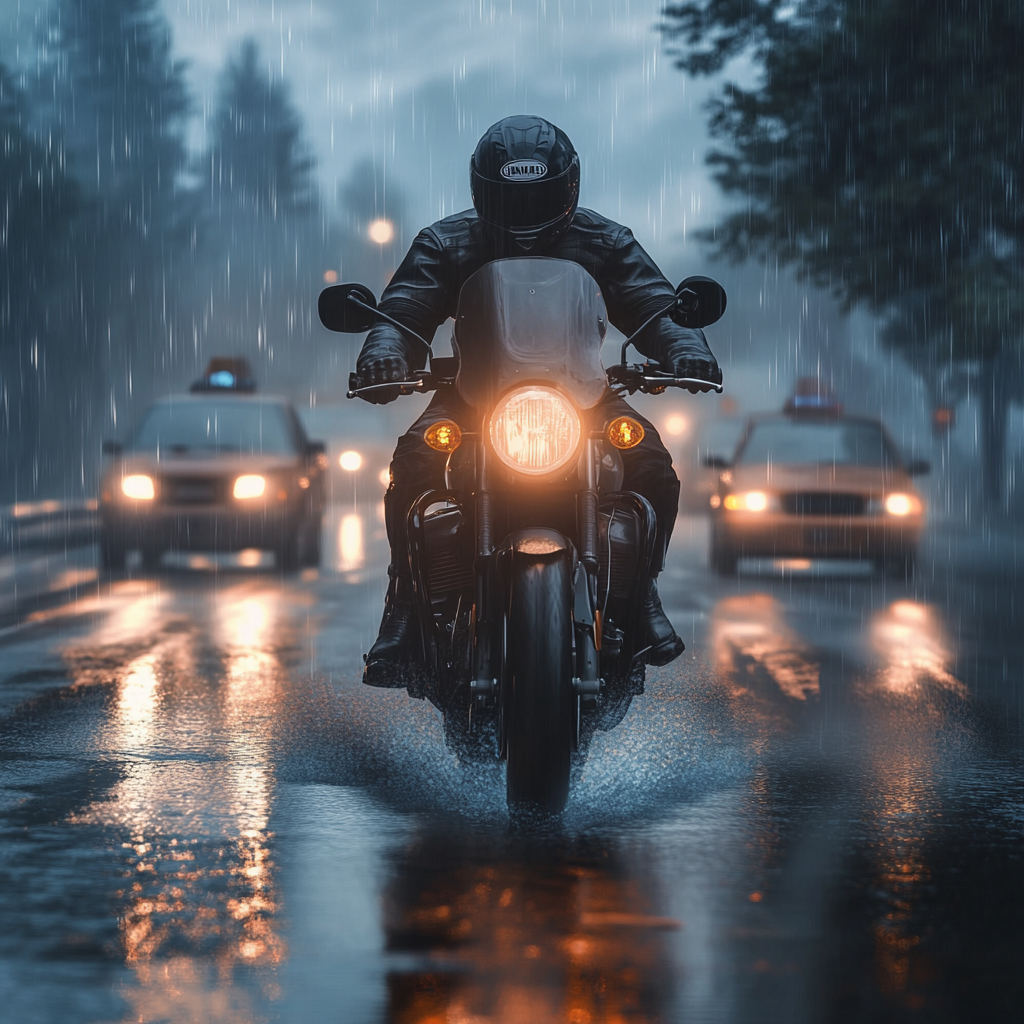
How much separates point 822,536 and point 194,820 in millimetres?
11047

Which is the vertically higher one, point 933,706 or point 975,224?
A: point 975,224

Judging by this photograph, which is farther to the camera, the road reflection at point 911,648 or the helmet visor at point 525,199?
the road reflection at point 911,648

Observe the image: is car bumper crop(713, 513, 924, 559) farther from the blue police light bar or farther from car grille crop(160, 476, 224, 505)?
the blue police light bar

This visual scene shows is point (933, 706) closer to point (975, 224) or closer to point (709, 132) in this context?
point (975, 224)

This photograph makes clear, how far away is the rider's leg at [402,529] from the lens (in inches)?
237

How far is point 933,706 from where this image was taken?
8.28 metres

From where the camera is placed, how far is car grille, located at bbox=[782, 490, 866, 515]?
1591 cm

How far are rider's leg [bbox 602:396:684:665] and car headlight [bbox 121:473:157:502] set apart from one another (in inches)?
405

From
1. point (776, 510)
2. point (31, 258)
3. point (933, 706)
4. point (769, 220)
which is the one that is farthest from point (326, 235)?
point (933, 706)

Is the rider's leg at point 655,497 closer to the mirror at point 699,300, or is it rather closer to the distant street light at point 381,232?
the mirror at point 699,300

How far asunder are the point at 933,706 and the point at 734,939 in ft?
13.9

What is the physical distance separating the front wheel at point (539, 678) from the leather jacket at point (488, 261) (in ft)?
4.21

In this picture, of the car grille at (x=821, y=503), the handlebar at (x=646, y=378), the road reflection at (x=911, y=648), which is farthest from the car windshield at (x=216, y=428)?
the handlebar at (x=646, y=378)

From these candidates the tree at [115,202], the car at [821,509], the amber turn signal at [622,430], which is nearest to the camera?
the amber turn signal at [622,430]
